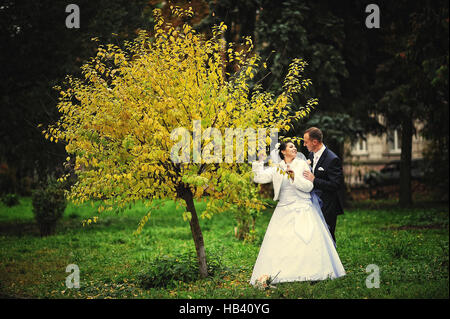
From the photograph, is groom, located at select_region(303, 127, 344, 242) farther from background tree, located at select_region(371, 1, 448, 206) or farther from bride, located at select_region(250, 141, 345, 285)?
background tree, located at select_region(371, 1, 448, 206)

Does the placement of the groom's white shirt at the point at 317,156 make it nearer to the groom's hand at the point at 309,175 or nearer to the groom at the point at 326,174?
the groom at the point at 326,174

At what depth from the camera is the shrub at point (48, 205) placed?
13148 mm

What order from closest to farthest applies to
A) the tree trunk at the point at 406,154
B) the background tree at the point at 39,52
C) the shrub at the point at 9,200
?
the background tree at the point at 39,52 → the tree trunk at the point at 406,154 → the shrub at the point at 9,200

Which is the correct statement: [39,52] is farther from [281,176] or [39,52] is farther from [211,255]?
[281,176]

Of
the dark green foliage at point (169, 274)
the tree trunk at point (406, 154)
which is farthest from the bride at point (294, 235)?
the tree trunk at point (406, 154)

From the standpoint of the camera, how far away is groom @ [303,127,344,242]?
7348mm

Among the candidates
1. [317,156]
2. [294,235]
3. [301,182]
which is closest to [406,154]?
[317,156]

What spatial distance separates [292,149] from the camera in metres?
7.16

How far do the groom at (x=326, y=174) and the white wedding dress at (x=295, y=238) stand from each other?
1.45ft

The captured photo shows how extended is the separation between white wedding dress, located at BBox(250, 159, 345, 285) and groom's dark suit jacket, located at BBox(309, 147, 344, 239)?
1.17 ft

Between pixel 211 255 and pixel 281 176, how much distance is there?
98.5 inches

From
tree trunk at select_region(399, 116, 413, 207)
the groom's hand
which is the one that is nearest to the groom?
the groom's hand

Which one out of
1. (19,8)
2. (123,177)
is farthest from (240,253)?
(19,8)

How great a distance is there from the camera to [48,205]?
1326cm
